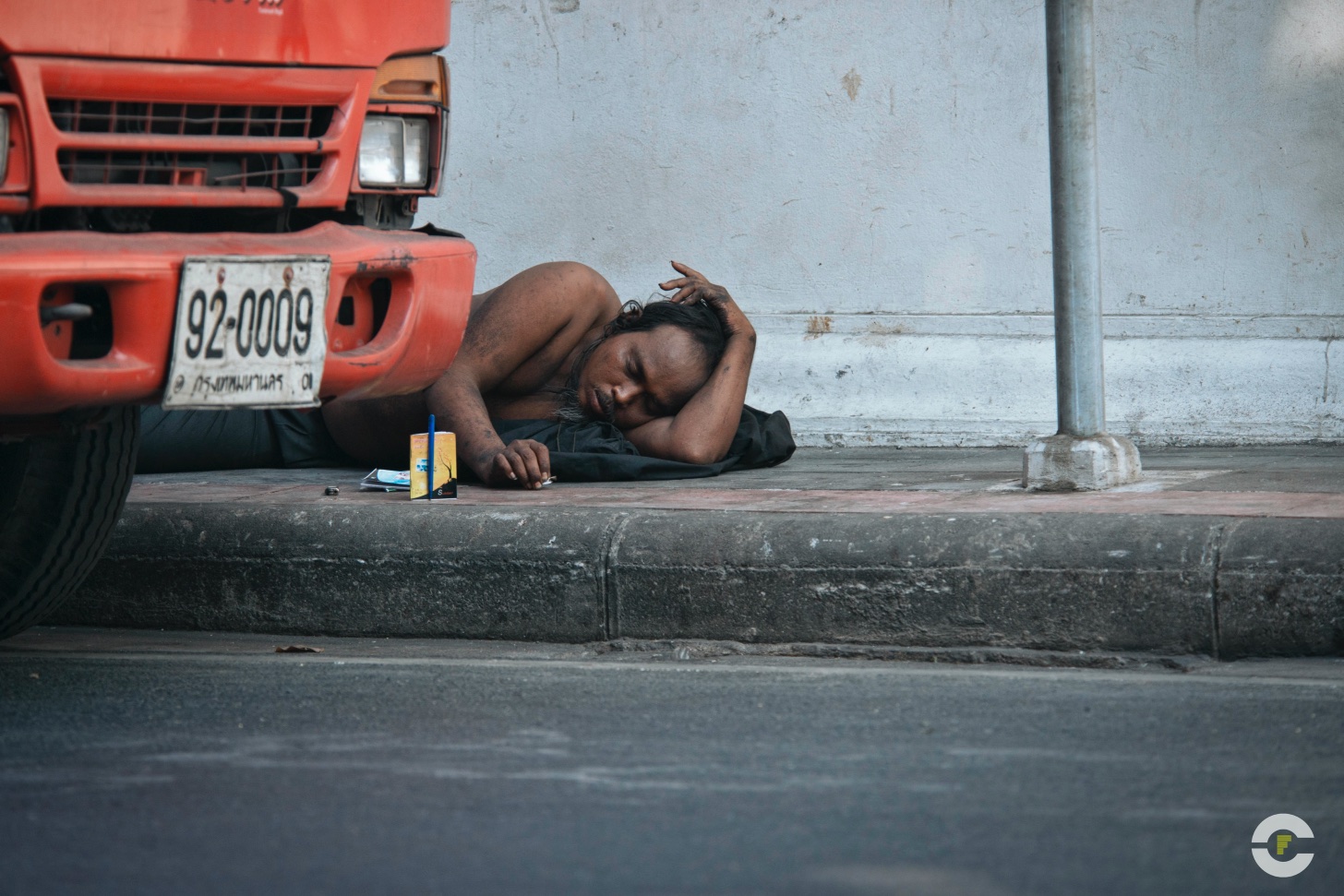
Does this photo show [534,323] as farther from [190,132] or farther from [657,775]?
[657,775]

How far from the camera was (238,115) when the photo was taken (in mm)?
2988

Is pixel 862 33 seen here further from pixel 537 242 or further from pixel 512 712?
pixel 512 712

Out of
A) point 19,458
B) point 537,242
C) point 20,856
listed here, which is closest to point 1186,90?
point 537,242

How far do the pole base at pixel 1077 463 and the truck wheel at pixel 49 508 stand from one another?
87.4 inches

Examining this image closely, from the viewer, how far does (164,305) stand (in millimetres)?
2760

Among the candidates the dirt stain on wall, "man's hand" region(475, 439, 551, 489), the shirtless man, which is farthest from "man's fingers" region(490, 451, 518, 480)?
the dirt stain on wall

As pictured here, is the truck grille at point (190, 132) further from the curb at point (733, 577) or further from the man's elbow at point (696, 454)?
the man's elbow at point (696, 454)

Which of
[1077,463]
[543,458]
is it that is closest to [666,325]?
[543,458]

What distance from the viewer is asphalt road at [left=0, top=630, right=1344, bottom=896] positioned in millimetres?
2141

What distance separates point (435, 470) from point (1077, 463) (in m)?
1.64

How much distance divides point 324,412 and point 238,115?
2.35 m

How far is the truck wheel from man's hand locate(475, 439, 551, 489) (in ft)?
4.07

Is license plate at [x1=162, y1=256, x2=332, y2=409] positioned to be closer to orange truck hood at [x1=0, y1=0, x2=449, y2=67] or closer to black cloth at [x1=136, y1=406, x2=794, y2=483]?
orange truck hood at [x1=0, y1=0, x2=449, y2=67]

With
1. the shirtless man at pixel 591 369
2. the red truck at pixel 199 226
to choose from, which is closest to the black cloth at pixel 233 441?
the shirtless man at pixel 591 369
